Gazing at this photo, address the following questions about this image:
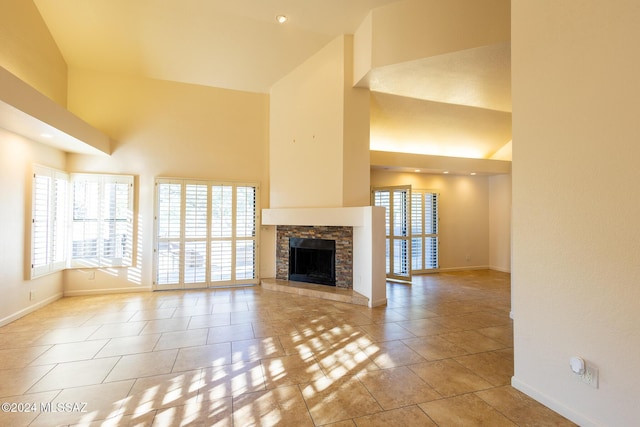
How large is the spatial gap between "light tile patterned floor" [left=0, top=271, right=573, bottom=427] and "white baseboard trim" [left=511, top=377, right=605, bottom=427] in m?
0.05

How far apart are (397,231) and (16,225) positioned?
673cm

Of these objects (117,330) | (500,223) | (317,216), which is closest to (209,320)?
(117,330)

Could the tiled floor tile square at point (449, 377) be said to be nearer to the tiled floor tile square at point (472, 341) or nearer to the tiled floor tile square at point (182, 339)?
the tiled floor tile square at point (472, 341)

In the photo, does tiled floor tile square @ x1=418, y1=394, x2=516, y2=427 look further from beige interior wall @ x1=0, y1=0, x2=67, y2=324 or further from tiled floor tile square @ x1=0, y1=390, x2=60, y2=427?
beige interior wall @ x1=0, y1=0, x2=67, y2=324

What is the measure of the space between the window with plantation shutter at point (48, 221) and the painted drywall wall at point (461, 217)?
7161 mm

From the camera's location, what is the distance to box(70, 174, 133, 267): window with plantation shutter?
5465mm

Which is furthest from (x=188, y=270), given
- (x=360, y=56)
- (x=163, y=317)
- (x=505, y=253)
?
(x=505, y=253)

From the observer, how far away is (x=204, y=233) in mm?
6090

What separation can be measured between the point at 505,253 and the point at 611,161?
684 cm

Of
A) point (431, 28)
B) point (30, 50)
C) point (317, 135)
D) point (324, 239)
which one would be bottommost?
point (324, 239)

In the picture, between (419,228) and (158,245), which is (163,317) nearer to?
(158,245)

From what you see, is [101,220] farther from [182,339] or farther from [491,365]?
[491,365]

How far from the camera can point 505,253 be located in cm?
788

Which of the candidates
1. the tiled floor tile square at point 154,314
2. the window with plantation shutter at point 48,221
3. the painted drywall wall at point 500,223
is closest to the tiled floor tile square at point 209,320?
the tiled floor tile square at point 154,314
